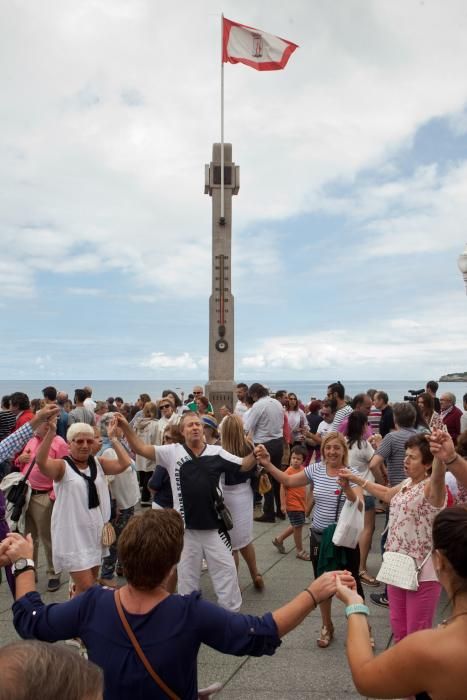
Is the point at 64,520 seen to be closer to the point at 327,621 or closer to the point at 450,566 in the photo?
the point at 327,621

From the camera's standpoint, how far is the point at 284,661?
425cm

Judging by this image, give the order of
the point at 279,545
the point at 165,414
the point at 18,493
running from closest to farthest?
the point at 18,493 → the point at 279,545 → the point at 165,414

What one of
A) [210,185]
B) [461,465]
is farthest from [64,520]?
[210,185]

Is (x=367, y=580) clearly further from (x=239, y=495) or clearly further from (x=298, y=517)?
(x=239, y=495)

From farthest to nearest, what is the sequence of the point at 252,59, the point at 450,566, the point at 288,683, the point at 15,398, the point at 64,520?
the point at 252,59, the point at 15,398, the point at 64,520, the point at 288,683, the point at 450,566

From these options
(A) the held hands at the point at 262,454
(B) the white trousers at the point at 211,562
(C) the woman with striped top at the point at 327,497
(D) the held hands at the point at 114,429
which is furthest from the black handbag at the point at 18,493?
(C) the woman with striped top at the point at 327,497

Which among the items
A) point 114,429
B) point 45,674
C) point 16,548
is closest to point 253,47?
point 114,429

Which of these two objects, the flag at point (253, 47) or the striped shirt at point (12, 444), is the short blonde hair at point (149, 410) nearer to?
the striped shirt at point (12, 444)

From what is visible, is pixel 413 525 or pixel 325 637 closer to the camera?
A: pixel 413 525

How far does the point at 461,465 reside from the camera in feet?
10.6

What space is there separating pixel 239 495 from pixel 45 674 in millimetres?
4631

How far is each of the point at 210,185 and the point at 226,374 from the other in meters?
6.46

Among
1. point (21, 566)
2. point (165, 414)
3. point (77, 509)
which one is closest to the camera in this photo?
point (21, 566)

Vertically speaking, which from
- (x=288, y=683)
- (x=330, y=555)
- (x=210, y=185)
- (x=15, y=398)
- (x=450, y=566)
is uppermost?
(x=210, y=185)
